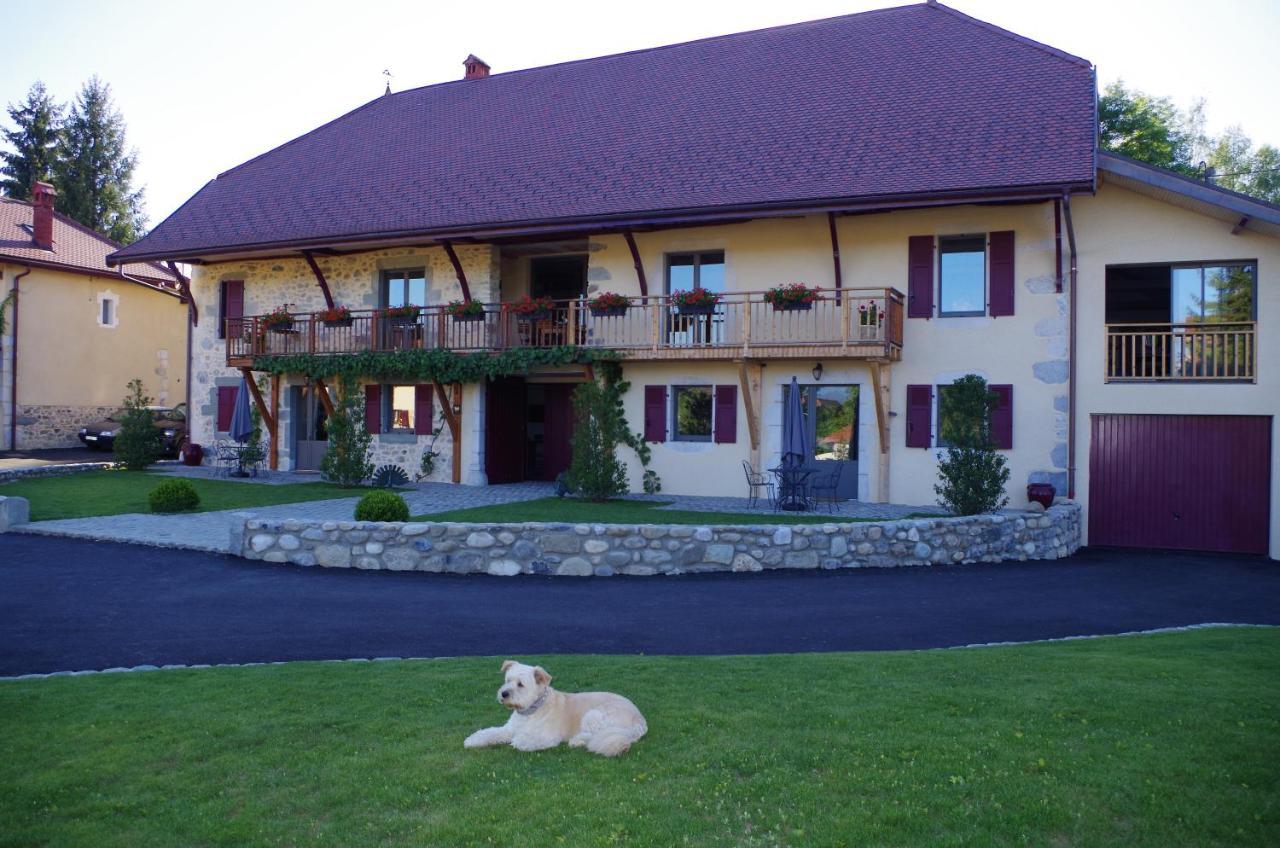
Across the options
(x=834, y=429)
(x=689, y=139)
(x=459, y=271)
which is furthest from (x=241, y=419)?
(x=834, y=429)

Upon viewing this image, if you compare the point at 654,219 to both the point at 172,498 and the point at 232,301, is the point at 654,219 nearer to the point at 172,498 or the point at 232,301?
the point at 172,498

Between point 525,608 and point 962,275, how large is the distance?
11704mm

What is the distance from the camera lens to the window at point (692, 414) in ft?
64.6

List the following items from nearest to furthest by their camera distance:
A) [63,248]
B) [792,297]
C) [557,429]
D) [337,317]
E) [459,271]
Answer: [792,297]
[459,271]
[337,317]
[557,429]
[63,248]

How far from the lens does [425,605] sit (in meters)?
9.82

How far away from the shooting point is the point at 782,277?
19.0m

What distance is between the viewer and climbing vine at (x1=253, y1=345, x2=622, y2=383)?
19422 millimetres

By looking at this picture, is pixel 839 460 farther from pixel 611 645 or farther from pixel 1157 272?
pixel 611 645

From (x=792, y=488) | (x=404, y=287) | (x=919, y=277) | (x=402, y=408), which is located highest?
(x=404, y=287)

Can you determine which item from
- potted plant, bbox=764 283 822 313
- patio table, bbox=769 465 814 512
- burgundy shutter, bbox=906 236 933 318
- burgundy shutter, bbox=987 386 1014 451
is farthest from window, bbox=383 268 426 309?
burgundy shutter, bbox=987 386 1014 451

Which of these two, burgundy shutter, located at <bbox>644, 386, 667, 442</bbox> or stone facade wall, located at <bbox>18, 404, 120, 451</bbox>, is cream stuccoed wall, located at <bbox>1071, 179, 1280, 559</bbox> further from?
stone facade wall, located at <bbox>18, 404, 120, 451</bbox>

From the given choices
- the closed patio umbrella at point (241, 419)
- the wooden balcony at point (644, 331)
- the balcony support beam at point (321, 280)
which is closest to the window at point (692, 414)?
the wooden balcony at point (644, 331)

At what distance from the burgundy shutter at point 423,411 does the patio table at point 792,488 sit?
9.06 metres

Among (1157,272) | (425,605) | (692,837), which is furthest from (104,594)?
(1157,272)
